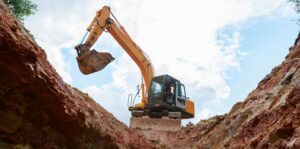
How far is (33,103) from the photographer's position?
335 inches

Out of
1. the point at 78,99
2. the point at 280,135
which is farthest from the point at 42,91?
the point at 280,135

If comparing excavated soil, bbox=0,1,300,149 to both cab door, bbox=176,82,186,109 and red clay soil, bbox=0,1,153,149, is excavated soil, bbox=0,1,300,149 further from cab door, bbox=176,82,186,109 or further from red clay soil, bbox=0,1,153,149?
cab door, bbox=176,82,186,109

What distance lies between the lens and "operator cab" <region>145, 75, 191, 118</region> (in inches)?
866

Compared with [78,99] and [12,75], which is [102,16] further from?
[12,75]

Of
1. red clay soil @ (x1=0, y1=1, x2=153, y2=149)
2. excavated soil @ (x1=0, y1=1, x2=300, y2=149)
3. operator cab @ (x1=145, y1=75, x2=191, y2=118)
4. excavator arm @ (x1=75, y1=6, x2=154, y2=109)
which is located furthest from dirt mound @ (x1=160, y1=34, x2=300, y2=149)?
excavator arm @ (x1=75, y1=6, x2=154, y2=109)

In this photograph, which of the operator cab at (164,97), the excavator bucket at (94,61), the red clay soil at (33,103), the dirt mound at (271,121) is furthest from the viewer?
the operator cab at (164,97)

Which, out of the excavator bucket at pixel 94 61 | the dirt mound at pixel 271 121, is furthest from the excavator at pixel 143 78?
the dirt mound at pixel 271 121

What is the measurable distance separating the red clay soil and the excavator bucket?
32.8 feet

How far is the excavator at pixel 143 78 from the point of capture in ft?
65.6

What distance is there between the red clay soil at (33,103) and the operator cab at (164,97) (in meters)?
12.2

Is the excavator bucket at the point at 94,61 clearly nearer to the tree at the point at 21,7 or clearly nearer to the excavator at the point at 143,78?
the excavator at the point at 143,78

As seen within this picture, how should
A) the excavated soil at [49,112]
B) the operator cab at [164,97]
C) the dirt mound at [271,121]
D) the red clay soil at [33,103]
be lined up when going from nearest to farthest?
the dirt mound at [271,121] < the excavated soil at [49,112] < the red clay soil at [33,103] < the operator cab at [164,97]

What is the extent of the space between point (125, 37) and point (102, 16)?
1926mm

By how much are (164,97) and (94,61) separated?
15.6 feet
